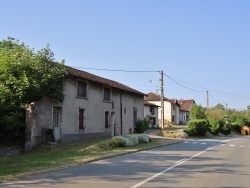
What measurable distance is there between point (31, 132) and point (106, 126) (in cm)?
1266

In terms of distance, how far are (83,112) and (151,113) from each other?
4130cm

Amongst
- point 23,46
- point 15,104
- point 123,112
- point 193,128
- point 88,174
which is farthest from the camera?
point 193,128

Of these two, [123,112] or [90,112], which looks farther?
[123,112]

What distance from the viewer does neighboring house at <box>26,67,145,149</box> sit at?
2441cm

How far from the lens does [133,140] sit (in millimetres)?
28109

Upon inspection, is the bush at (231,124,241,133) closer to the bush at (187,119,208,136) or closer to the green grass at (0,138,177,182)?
the bush at (187,119,208,136)

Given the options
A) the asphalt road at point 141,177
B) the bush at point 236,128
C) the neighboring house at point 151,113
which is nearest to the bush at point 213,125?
the neighboring house at point 151,113

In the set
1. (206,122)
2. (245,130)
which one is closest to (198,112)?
(206,122)

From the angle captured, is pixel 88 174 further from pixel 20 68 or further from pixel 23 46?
pixel 23 46

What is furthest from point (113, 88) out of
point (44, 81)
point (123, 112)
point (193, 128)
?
point (193, 128)

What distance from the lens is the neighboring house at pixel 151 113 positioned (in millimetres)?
68812

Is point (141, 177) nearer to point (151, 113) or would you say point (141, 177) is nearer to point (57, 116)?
point (57, 116)

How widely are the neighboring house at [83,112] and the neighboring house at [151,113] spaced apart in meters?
27.9

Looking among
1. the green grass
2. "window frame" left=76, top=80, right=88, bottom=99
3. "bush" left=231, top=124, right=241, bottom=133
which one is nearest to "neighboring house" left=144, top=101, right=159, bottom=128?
"bush" left=231, top=124, right=241, bottom=133
